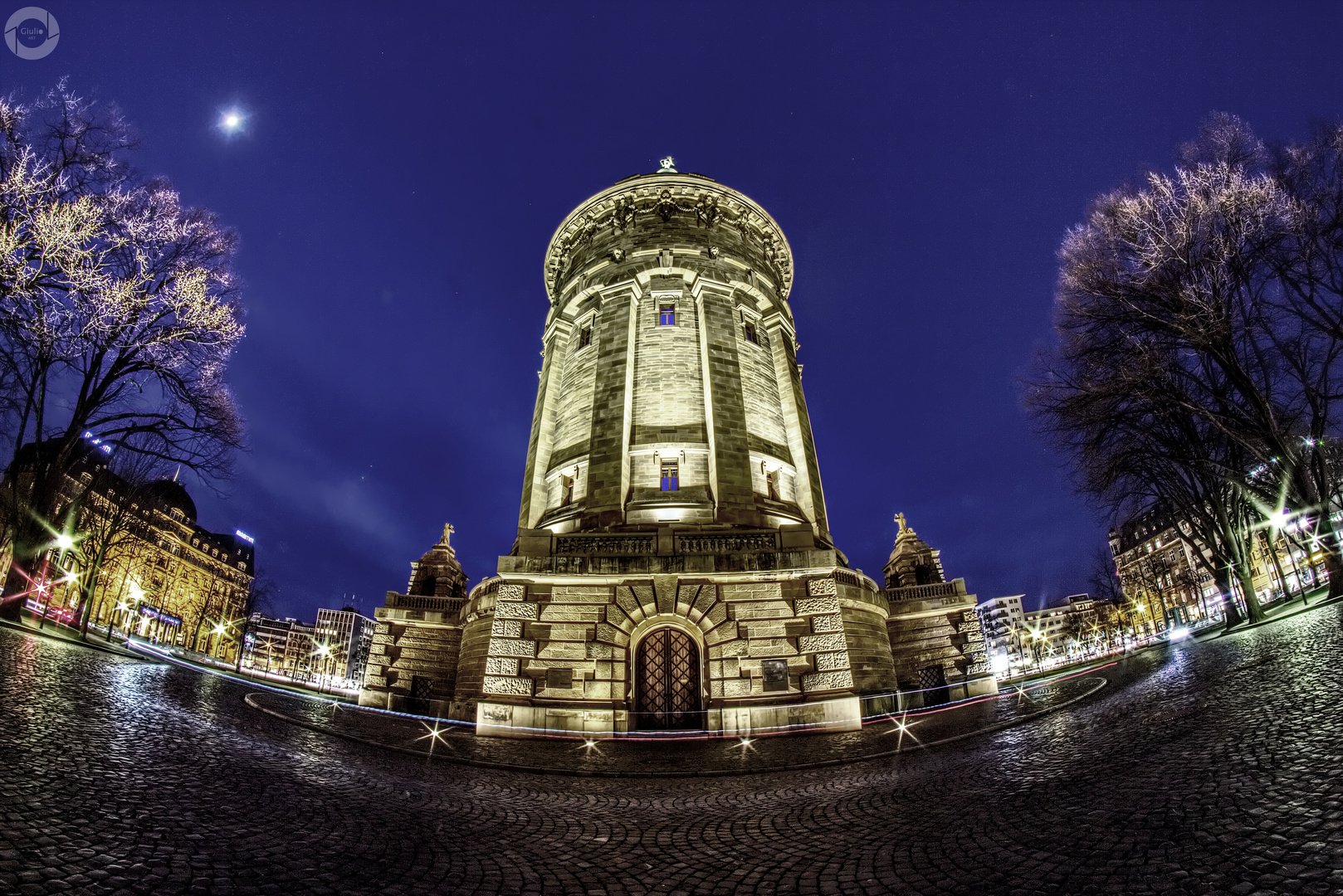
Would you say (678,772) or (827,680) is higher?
(827,680)

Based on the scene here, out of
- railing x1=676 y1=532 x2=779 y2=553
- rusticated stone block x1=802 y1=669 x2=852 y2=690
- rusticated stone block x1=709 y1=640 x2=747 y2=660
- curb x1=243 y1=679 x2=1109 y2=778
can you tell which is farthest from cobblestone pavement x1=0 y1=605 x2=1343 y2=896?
railing x1=676 y1=532 x2=779 y2=553

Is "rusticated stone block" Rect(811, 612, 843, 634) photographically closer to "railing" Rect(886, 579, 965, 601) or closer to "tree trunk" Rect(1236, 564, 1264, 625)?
"railing" Rect(886, 579, 965, 601)

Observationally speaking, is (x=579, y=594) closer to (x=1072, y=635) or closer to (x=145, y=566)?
(x=145, y=566)

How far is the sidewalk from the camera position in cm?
1035

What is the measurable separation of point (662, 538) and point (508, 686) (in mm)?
5534

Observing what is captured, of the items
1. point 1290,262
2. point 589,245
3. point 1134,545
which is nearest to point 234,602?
point 589,245

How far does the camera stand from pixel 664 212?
89.9 ft

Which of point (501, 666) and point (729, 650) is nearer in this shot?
point (501, 666)

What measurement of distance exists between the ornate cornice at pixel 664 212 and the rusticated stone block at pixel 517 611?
19.0 m

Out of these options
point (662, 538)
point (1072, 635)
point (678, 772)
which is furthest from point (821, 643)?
point (1072, 635)

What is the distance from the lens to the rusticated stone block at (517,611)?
603 inches

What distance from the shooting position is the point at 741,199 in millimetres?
29641

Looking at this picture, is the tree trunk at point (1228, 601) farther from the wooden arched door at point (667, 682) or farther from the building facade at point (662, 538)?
the wooden arched door at point (667, 682)

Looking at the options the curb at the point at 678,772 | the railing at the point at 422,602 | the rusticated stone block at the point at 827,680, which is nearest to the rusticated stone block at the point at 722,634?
the rusticated stone block at the point at 827,680
